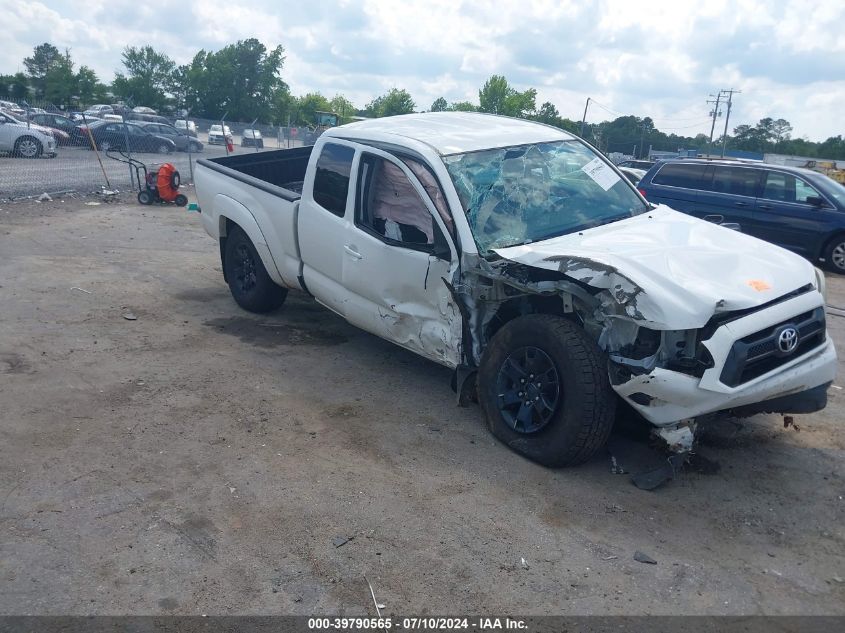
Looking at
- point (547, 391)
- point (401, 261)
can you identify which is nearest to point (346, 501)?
point (547, 391)

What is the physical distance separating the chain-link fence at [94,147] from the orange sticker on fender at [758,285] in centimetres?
1385

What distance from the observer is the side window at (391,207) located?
5121mm

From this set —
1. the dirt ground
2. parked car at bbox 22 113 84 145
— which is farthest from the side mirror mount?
parked car at bbox 22 113 84 145

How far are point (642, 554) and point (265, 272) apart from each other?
4621mm

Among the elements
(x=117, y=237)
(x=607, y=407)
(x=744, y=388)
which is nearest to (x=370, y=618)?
(x=607, y=407)

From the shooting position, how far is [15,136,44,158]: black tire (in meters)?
22.8

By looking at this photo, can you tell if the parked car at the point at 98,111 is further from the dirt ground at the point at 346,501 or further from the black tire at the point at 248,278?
the dirt ground at the point at 346,501

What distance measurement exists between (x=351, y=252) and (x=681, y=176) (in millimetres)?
8921

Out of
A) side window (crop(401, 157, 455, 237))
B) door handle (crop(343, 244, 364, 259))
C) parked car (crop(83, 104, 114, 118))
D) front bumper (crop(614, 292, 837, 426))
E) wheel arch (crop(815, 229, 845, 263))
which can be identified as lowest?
wheel arch (crop(815, 229, 845, 263))

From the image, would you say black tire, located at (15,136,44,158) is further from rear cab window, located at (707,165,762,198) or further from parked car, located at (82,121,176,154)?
rear cab window, located at (707,165,762,198)

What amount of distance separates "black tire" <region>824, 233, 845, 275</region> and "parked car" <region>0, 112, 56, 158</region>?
870 inches

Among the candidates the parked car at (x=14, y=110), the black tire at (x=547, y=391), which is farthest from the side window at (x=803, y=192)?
the parked car at (x=14, y=110)

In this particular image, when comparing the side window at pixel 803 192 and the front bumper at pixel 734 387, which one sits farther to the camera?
the side window at pixel 803 192

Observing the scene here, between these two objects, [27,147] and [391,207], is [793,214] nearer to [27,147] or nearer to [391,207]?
[391,207]
